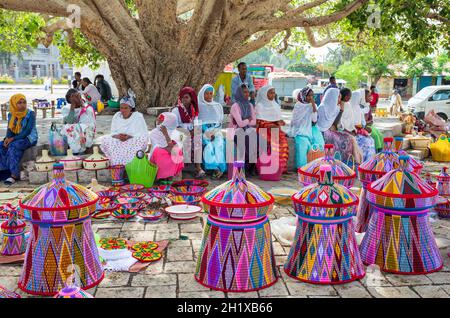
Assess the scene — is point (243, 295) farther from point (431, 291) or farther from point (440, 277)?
point (440, 277)

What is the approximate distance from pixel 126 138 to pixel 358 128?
4421 mm

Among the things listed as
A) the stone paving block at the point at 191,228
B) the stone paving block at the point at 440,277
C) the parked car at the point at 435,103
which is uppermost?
the parked car at the point at 435,103

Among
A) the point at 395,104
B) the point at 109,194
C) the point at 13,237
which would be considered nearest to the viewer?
the point at 13,237

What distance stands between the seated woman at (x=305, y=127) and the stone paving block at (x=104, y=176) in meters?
3.36

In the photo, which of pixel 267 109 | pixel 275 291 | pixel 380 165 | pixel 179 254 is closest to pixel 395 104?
pixel 267 109

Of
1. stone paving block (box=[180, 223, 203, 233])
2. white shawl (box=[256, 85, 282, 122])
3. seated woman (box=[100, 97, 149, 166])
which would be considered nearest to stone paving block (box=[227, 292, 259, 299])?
stone paving block (box=[180, 223, 203, 233])

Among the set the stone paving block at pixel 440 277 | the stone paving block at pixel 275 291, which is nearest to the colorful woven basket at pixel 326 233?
the stone paving block at pixel 275 291

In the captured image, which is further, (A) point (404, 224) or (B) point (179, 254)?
(B) point (179, 254)

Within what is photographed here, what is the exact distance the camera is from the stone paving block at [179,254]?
13.5 feet

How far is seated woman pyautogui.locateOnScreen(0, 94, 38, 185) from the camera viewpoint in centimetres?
694

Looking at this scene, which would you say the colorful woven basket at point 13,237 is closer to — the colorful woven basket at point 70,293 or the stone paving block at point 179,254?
the stone paving block at point 179,254

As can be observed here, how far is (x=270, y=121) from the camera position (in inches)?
299
